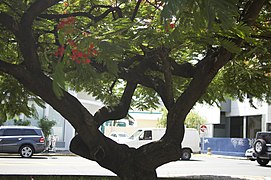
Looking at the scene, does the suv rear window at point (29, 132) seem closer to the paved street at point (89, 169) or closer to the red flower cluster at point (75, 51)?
the paved street at point (89, 169)

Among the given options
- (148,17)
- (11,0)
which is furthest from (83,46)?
(11,0)

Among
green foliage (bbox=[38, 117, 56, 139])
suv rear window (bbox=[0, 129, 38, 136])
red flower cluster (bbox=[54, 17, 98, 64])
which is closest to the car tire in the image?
suv rear window (bbox=[0, 129, 38, 136])

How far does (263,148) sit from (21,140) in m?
12.8

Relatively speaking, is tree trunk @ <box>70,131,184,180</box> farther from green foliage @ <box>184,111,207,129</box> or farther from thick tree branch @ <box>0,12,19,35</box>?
green foliage @ <box>184,111,207,129</box>

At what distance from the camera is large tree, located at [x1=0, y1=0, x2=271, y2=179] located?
15.6 feet

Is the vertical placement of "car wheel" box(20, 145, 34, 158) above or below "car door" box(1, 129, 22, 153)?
below

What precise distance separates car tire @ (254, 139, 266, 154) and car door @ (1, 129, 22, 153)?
12675mm

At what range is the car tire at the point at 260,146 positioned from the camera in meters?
24.4

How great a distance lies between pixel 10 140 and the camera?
80.3ft

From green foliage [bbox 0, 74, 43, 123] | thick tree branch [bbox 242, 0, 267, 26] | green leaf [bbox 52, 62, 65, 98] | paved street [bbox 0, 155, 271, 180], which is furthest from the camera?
paved street [bbox 0, 155, 271, 180]

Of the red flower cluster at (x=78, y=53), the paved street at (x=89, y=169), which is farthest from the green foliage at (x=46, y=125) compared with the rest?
the red flower cluster at (x=78, y=53)

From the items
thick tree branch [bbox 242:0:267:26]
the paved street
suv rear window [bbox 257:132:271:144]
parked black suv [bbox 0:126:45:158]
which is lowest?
the paved street

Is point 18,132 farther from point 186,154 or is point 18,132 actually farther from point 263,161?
point 263,161

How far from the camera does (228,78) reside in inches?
403
